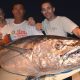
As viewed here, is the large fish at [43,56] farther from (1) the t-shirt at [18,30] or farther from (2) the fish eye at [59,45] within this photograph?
(1) the t-shirt at [18,30]

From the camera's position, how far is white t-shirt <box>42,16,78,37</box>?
257 centimetres

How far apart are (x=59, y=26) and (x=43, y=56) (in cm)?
91

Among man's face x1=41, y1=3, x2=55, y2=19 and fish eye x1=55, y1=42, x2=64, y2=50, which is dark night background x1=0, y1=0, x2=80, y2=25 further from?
fish eye x1=55, y1=42, x2=64, y2=50

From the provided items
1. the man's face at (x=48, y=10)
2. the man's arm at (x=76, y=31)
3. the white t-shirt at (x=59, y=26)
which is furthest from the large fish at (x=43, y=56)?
the man's face at (x=48, y=10)

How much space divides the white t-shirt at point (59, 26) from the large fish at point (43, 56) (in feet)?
2.40

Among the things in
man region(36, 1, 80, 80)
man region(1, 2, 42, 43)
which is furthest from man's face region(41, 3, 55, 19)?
man region(1, 2, 42, 43)

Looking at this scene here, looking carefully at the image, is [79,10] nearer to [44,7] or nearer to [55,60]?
[44,7]

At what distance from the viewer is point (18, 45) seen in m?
1.87

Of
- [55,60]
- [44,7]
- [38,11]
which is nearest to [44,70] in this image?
[55,60]

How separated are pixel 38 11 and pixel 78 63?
310cm

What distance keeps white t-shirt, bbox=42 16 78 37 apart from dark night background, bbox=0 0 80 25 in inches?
74.6

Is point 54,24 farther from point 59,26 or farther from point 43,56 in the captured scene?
point 43,56

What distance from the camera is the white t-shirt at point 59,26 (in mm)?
2568

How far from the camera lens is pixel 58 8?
4777 millimetres
